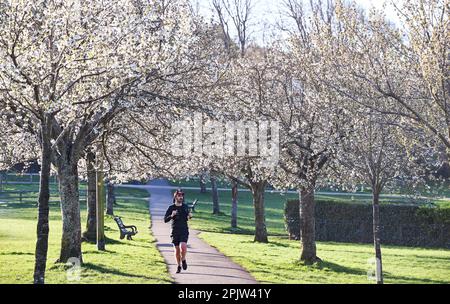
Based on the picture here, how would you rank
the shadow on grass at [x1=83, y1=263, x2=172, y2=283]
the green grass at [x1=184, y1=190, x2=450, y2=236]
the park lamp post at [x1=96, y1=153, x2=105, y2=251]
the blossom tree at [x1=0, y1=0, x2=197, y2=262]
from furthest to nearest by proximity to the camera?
the green grass at [x1=184, y1=190, x2=450, y2=236]
the park lamp post at [x1=96, y1=153, x2=105, y2=251]
the shadow on grass at [x1=83, y1=263, x2=172, y2=283]
the blossom tree at [x1=0, y1=0, x2=197, y2=262]

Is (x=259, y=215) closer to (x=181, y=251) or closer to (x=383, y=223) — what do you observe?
(x=383, y=223)

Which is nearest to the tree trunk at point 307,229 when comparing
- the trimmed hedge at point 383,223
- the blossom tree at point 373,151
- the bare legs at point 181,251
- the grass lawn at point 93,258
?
the blossom tree at point 373,151

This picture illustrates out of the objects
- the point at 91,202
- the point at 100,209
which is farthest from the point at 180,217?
the point at 91,202

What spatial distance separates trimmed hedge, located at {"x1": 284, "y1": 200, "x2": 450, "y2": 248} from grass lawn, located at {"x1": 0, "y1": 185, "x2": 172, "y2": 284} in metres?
7.83

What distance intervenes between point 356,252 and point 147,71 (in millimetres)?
14191

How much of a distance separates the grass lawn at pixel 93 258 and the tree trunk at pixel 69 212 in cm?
44

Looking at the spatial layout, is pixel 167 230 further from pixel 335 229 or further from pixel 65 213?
pixel 65 213

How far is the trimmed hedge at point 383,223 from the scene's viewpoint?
94.1 feet

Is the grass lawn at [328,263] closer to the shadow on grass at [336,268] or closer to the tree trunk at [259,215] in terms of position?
the shadow on grass at [336,268]

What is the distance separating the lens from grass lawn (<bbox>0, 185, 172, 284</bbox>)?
46.7ft

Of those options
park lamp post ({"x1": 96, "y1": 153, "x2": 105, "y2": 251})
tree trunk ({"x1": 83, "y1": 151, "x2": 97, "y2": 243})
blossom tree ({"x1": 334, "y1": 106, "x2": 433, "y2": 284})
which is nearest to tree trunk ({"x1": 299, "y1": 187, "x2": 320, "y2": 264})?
blossom tree ({"x1": 334, "y1": 106, "x2": 433, "y2": 284})

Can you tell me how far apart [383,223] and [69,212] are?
685 inches

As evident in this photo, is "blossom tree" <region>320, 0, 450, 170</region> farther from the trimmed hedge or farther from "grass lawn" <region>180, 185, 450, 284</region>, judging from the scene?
the trimmed hedge
